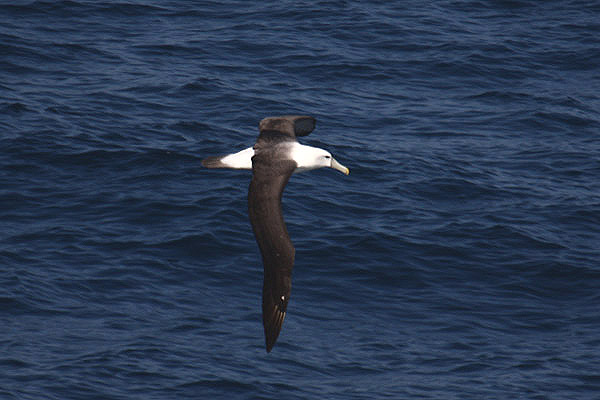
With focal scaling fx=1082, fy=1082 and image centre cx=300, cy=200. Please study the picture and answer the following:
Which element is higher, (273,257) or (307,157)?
(307,157)

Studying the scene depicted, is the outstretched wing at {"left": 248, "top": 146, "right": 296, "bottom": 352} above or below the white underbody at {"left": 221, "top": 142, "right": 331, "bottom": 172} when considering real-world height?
below

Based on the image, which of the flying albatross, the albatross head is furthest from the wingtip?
the albatross head

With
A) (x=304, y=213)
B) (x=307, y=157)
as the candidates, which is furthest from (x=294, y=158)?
(x=304, y=213)

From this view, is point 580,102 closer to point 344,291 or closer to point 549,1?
point 549,1

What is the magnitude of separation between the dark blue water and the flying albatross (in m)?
4.63

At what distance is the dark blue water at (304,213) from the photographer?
18.5 m

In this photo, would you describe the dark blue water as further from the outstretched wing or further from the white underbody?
the outstretched wing

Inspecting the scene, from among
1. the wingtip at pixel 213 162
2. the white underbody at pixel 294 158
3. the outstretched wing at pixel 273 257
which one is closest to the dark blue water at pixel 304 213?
the wingtip at pixel 213 162

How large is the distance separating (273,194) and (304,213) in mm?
8151

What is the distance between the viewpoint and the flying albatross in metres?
13.1

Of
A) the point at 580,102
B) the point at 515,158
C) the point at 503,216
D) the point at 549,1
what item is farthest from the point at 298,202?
the point at 549,1

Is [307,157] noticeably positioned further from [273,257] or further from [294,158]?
[273,257]

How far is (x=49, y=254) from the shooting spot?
66.5 ft

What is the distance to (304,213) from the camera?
71.4ft
